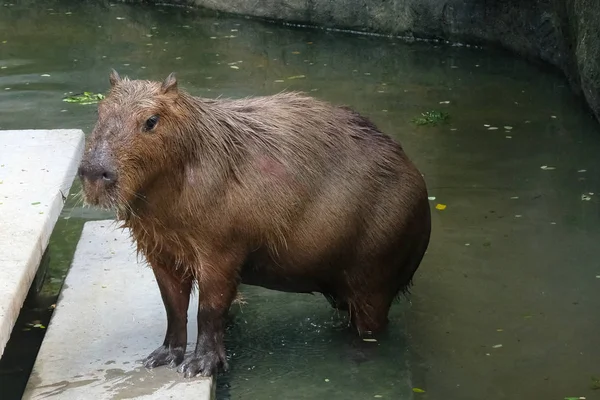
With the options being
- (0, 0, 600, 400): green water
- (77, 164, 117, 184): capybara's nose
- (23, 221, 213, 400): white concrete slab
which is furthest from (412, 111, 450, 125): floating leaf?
(77, 164, 117, 184): capybara's nose

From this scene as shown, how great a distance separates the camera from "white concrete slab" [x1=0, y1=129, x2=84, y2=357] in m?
4.12

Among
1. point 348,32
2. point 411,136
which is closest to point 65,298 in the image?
point 411,136

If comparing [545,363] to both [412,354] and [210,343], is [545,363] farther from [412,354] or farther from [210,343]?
[210,343]

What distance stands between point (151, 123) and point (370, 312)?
4.93ft

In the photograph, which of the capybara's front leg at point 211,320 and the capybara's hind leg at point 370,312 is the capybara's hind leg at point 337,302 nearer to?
the capybara's hind leg at point 370,312

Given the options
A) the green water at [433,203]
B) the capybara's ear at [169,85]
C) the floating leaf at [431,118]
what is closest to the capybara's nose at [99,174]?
the capybara's ear at [169,85]

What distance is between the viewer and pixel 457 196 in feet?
22.0

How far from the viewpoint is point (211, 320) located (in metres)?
4.23

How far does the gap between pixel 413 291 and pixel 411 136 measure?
8.68 ft

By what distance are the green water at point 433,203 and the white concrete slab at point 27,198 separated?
66cm

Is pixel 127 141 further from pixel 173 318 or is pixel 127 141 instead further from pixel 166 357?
pixel 166 357

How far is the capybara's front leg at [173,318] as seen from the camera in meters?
4.32

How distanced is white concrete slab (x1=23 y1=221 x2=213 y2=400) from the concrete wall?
4.11 meters

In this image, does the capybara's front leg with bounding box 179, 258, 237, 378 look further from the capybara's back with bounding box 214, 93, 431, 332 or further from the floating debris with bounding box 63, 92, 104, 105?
the floating debris with bounding box 63, 92, 104, 105
